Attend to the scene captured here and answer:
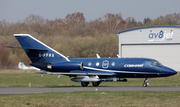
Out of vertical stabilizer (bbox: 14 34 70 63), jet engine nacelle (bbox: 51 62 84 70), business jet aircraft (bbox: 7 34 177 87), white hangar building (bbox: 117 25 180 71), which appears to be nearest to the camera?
business jet aircraft (bbox: 7 34 177 87)

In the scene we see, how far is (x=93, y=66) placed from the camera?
1240 inches

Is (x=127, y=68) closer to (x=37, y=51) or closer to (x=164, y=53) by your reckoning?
(x=37, y=51)

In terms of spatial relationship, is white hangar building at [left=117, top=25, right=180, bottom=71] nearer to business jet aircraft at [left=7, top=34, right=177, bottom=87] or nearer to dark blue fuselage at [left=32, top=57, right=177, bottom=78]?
business jet aircraft at [left=7, top=34, right=177, bottom=87]

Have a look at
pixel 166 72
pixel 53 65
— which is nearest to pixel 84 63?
pixel 53 65

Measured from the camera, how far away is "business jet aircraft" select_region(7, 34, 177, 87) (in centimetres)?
2916

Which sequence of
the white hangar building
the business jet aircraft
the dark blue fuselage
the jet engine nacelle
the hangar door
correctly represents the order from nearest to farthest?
1. the dark blue fuselage
2. the business jet aircraft
3. the jet engine nacelle
4. the white hangar building
5. the hangar door

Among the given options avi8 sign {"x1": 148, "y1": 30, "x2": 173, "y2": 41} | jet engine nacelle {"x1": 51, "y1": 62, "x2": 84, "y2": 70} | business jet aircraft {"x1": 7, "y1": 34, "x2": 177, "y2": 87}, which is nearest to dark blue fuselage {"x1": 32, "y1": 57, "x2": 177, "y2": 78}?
business jet aircraft {"x1": 7, "y1": 34, "x2": 177, "y2": 87}

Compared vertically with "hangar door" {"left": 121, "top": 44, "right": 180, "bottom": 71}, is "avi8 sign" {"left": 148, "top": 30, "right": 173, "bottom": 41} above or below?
above

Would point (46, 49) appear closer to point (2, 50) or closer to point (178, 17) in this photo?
point (2, 50)

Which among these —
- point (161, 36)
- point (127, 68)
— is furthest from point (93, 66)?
point (161, 36)

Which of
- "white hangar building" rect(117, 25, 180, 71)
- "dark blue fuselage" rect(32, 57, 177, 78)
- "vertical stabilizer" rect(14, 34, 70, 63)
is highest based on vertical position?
"white hangar building" rect(117, 25, 180, 71)

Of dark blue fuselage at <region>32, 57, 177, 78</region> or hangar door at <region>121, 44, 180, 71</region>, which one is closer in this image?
dark blue fuselage at <region>32, 57, 177, 78</region>

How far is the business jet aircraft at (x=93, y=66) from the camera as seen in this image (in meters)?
29.2

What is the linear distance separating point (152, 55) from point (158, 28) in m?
5.71
